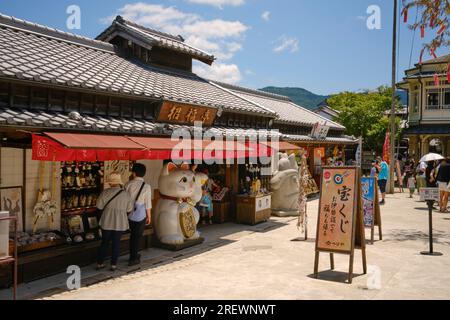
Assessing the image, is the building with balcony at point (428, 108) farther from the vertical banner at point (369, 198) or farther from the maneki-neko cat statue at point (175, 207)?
the maneki-neko cat statue at point (175, 207)

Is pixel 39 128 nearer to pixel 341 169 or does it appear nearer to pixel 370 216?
pixel 341 169

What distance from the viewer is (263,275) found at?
7.54 m

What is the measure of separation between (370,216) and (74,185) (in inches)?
287

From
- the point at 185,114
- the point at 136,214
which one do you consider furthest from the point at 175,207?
the point at 185,114

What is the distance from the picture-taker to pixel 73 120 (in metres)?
7.62

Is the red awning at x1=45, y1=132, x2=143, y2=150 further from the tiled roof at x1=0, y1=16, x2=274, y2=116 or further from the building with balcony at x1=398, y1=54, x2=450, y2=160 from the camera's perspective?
the building with balcony at x1=398, y1=54, x2=450, y2=160

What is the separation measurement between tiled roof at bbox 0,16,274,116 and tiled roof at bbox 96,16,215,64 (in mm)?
817

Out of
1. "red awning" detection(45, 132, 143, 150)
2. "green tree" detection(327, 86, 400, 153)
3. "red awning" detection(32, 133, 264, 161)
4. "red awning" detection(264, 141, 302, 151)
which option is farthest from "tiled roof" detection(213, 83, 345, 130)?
"red awning" detection(45, 132, 143, 150)

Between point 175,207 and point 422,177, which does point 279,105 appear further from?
point 175,207

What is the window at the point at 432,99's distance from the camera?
29016mm

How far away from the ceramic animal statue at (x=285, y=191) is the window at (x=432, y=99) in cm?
1891

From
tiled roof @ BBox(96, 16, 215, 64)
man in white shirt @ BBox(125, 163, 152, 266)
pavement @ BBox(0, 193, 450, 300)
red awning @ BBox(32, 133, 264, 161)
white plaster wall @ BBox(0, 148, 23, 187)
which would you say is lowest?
pavement @ BBox(0, 193, 450, 300)

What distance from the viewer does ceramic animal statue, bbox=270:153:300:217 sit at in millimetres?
14906

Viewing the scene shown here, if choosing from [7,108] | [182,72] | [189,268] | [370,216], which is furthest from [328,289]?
[182,72]
